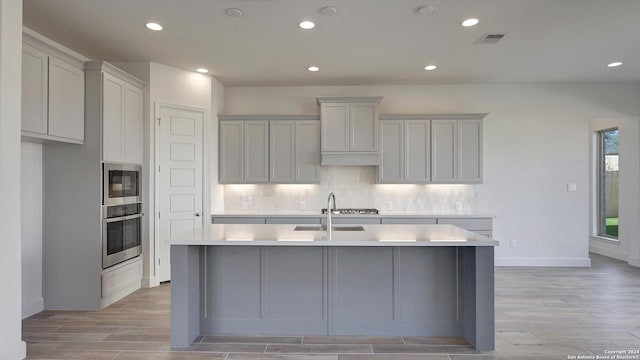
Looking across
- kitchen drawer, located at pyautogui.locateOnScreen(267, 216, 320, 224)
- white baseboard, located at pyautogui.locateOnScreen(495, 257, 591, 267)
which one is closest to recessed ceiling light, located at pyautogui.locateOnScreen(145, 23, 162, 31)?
kitchen drawer, located at pyautogui.locateOnScreen(267, 216, 320, 224)

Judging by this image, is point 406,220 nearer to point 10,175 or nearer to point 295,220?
point 295,220

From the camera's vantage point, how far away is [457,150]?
210 inches

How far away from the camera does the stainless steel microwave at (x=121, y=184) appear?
386 cm

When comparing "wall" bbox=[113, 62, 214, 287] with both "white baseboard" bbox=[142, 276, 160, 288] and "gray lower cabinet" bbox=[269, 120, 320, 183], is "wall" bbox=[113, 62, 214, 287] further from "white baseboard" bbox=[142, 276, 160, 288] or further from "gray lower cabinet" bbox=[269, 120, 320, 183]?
"gray lower cabinet" bbox=[269, 120, 320, 183]

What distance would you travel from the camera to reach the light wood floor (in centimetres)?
275

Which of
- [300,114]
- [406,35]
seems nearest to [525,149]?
[406,35]

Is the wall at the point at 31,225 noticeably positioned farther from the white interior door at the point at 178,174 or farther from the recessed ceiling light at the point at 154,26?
the recessed ceiling light at the point at 154,26

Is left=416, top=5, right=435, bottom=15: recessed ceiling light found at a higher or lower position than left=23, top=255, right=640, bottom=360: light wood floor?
higher

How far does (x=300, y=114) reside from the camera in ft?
18.2

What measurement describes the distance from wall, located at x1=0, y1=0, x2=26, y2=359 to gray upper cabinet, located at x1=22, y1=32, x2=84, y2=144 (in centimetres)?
59

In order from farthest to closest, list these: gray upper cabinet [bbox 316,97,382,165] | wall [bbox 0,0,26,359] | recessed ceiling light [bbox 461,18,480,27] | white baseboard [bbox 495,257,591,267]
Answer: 1. white baseboard [bbox 495,257,591,267]
2. gray upper cabinet [bbox 316,97,382,165]
3. recessed ceiling light [bbox 461,18,480,27]
4. wall [bbox 0,0,26,359]

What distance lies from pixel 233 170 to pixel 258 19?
2547 mm

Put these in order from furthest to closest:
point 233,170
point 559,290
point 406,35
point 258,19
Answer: point 233,170 → point 559,290 → point 406,35 → point 258,19

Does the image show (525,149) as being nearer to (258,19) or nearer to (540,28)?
(540,28)
